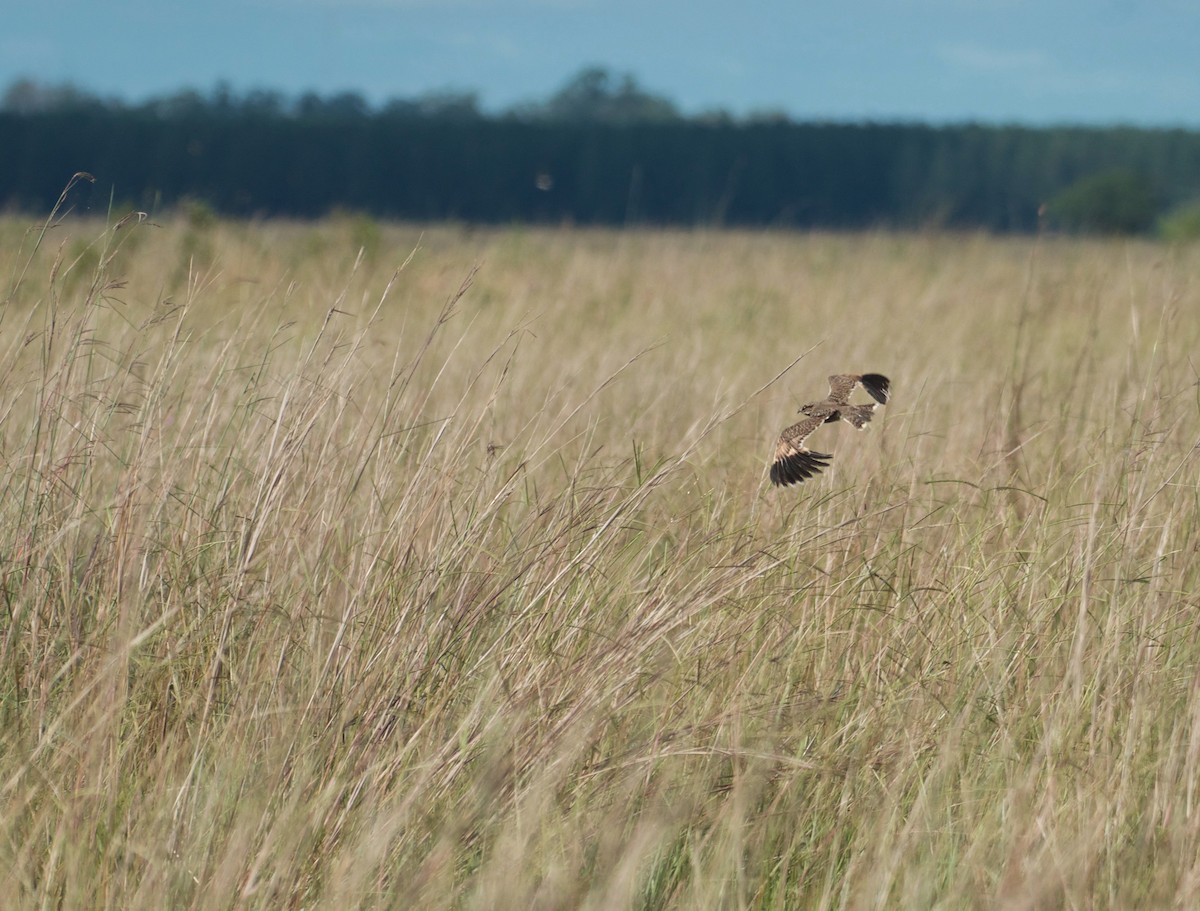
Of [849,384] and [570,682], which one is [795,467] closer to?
[849,384]

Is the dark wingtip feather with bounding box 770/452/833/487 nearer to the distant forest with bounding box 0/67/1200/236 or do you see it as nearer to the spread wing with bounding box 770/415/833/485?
the spread wing with bounding box 770/415/833/485

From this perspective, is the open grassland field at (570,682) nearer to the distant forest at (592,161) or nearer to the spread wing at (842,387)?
the spread wing at (842,387)

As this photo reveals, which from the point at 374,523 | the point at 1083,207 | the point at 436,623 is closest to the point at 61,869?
the point at 436,623

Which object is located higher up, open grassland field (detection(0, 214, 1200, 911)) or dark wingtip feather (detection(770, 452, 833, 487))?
dark wingtip feather (detection(770, 452, 833, 487))

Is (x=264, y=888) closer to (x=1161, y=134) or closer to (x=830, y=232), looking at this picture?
(x=830, y=232)

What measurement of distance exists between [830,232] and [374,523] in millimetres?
13639

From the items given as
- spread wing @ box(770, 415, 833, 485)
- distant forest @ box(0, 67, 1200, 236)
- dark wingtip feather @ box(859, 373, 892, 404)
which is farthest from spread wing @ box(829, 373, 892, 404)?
distant forest @ box(0, 67, 1200, 236)

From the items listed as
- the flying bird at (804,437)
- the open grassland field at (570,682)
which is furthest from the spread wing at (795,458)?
the open grassland field at (570,682)

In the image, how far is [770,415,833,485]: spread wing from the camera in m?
1.78

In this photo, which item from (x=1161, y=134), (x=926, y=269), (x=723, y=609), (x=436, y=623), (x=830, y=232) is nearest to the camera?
(x=436, y=623)

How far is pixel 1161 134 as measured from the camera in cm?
4441

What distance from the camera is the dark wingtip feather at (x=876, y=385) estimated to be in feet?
6.44

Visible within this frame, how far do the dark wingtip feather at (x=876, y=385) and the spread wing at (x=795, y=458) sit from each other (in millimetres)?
164

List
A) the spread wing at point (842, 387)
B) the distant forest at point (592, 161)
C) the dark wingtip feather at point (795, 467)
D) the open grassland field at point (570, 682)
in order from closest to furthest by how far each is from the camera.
→ the open grassland field at point (570, 682)
the dark wingtip feather at point (795, 467)
the spread wing at point (842, 387)
the distant forest at point (592, 161)
